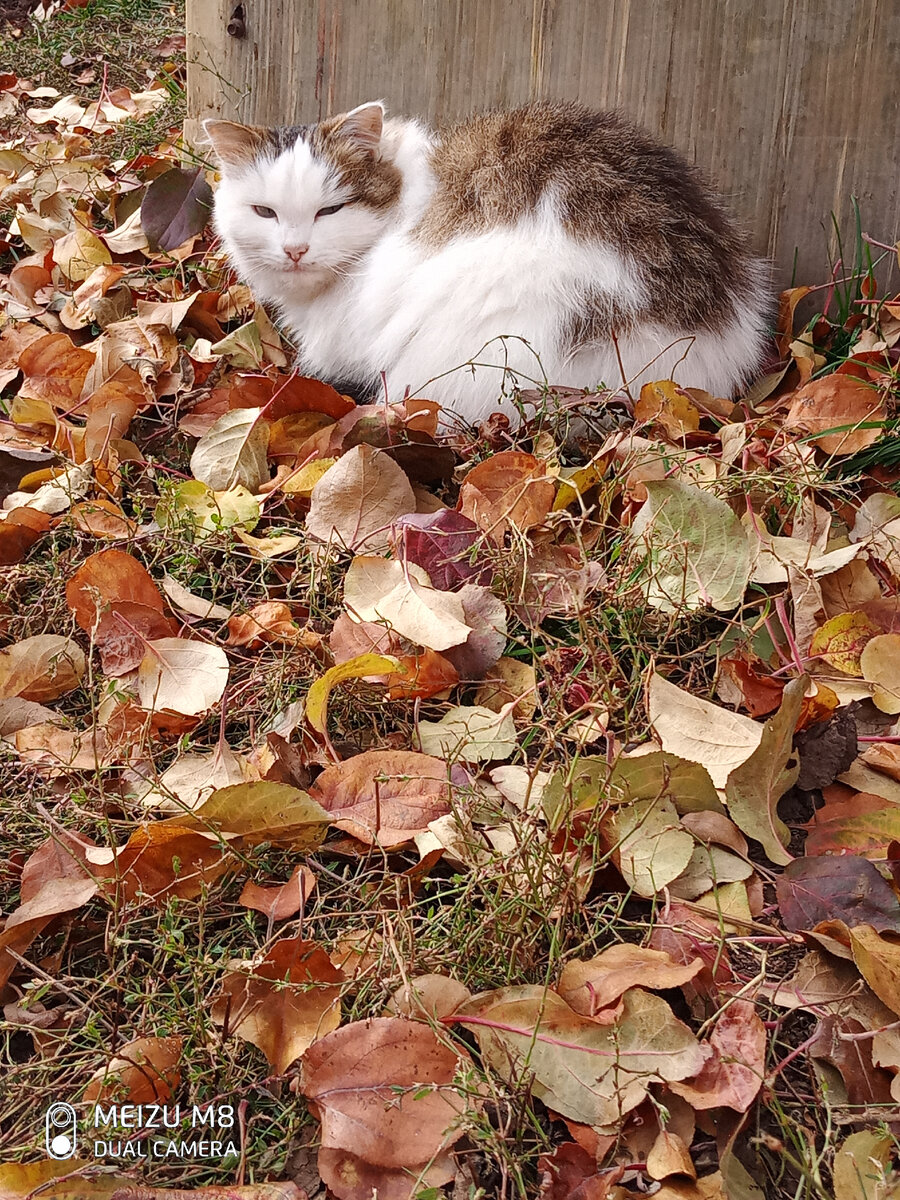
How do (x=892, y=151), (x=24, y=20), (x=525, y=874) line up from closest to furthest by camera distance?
(x=525, y=874), (x=892, y=151), (x=24, y=20)

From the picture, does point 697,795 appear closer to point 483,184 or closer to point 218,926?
point 218,926

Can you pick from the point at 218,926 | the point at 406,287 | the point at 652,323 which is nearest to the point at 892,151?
the point at 652,323

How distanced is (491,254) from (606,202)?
0.23 metres

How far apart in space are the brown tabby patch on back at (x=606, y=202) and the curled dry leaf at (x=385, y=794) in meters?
0.91

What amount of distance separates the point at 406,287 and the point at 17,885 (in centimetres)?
125

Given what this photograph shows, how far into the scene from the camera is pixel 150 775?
1.26 meters

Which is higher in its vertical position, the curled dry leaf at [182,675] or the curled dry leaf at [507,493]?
the curled dry leaf at [507,493]

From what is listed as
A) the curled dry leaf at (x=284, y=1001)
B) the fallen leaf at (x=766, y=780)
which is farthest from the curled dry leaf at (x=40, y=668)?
the fallen leaf at (x=766, y=780)

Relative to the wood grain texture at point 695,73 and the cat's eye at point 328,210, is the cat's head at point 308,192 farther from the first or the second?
the wood grain texture at point 695,73

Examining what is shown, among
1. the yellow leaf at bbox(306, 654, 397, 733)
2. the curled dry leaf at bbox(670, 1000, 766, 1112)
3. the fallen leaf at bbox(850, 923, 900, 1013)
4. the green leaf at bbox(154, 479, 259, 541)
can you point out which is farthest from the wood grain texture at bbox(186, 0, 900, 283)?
the curled dry leaf at bbox(670, 1000, 766, 1112)

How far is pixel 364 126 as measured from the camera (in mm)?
2033

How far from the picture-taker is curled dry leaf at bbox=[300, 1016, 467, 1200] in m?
0.86

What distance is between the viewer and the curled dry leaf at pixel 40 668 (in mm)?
1393

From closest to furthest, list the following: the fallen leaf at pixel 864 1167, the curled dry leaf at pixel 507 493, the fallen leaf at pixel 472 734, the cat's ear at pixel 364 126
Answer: the fallen leaf at pixel 864 1167 < the fallen leaf at pixel 472 734 < the curled dry leaf at pixel 507 493 < the cat's ear at pixel 364 126
